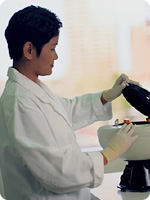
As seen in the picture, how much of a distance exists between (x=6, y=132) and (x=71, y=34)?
2.00 m

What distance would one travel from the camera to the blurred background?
3139 millimetres

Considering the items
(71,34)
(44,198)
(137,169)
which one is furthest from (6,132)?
(71,34)

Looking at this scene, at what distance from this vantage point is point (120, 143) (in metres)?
1.30

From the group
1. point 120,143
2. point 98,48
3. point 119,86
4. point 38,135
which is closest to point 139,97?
point 119,86

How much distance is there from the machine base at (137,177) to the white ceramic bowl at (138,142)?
41 mm

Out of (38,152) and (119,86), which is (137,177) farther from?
(38,152)

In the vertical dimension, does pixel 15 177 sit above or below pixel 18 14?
below

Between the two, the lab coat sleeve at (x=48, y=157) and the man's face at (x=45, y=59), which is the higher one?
the man's face at (x=45, y=59)

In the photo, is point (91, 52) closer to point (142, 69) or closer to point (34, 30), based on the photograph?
point (142, 69)

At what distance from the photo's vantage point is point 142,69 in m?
3.45

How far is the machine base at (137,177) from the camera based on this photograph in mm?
1475

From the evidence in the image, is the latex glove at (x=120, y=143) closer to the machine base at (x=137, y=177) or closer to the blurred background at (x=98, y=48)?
the machine base at (x=137, y=177)

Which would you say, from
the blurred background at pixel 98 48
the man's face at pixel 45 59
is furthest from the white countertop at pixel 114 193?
the blurred background at pixel 98 48

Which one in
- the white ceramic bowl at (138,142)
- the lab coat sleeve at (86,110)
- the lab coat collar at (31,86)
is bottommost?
the white ceramic bowl at (138,142)
